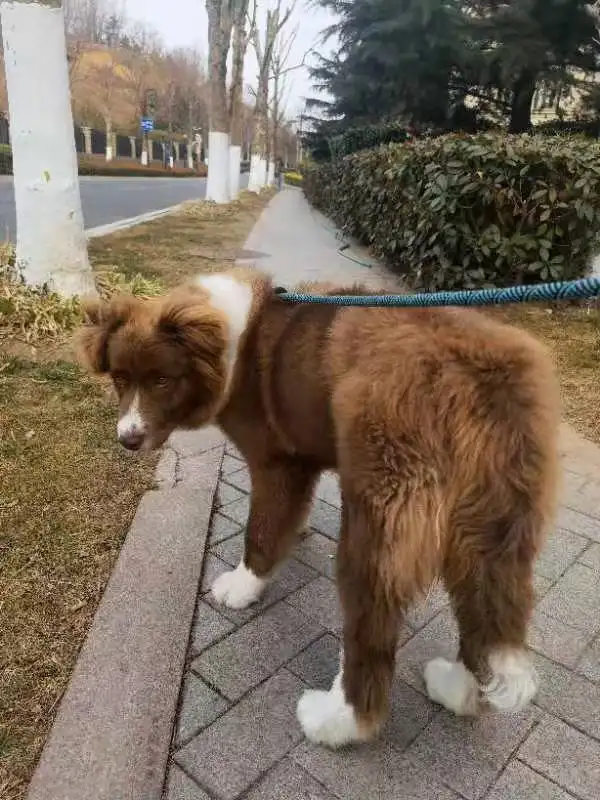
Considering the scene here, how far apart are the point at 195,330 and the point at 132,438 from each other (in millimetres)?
457

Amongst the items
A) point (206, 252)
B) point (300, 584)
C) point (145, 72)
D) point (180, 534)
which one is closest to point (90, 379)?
point (180, 534)

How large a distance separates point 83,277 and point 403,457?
5.14 metres

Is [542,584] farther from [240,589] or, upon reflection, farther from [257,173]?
[257,173]

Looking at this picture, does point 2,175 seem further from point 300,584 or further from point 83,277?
point 300,584

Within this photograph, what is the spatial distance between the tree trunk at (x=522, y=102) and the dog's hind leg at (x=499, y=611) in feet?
44.7

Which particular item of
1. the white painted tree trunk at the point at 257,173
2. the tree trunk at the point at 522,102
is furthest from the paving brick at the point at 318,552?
the white painted tree trunk at the point at 257,173

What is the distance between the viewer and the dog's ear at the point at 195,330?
2.17 metres

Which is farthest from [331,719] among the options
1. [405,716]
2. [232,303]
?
[232,303]

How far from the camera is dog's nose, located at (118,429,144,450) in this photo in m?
2.26

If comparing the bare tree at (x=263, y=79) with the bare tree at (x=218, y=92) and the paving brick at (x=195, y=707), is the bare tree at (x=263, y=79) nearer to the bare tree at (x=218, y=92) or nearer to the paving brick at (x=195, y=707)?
the bare tree at (x=218, y=92)

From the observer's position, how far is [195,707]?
7.09 feet

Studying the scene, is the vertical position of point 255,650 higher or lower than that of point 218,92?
lower

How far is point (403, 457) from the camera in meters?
1.67

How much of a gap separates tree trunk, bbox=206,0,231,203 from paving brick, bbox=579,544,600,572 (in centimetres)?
1961
